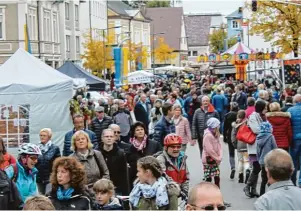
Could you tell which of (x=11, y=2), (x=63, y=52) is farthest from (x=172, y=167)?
(x=63, y=52)

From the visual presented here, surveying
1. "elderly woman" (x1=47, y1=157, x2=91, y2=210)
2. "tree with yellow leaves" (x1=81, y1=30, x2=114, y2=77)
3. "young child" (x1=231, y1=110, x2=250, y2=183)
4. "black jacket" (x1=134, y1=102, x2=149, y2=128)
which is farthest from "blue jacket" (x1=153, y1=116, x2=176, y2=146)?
"tree with yellow leaves" (x1=81, y1=30, x2=114, y2=77)

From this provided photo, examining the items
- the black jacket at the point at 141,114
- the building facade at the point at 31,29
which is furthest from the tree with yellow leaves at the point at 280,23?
the black jacket at the point at 141,114

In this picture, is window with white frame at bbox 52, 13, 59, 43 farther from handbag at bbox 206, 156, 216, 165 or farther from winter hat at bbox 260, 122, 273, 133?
winter hat at bbox 260, 122, 273, 133

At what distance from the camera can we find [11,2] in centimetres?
5362

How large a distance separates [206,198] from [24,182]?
530 cm

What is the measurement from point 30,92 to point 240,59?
28.8 meters

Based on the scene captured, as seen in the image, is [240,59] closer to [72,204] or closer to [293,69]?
[293,69]

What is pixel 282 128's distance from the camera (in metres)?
14.7

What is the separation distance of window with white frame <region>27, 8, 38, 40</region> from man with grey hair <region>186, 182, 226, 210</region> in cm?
5052

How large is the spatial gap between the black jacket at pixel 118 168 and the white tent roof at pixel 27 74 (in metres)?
6.92

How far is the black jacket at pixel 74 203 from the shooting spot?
7844 mm

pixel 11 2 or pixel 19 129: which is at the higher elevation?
pixel 11 2

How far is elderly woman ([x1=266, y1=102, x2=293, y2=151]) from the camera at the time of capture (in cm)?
1466

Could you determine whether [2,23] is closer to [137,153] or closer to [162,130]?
[162,130]
